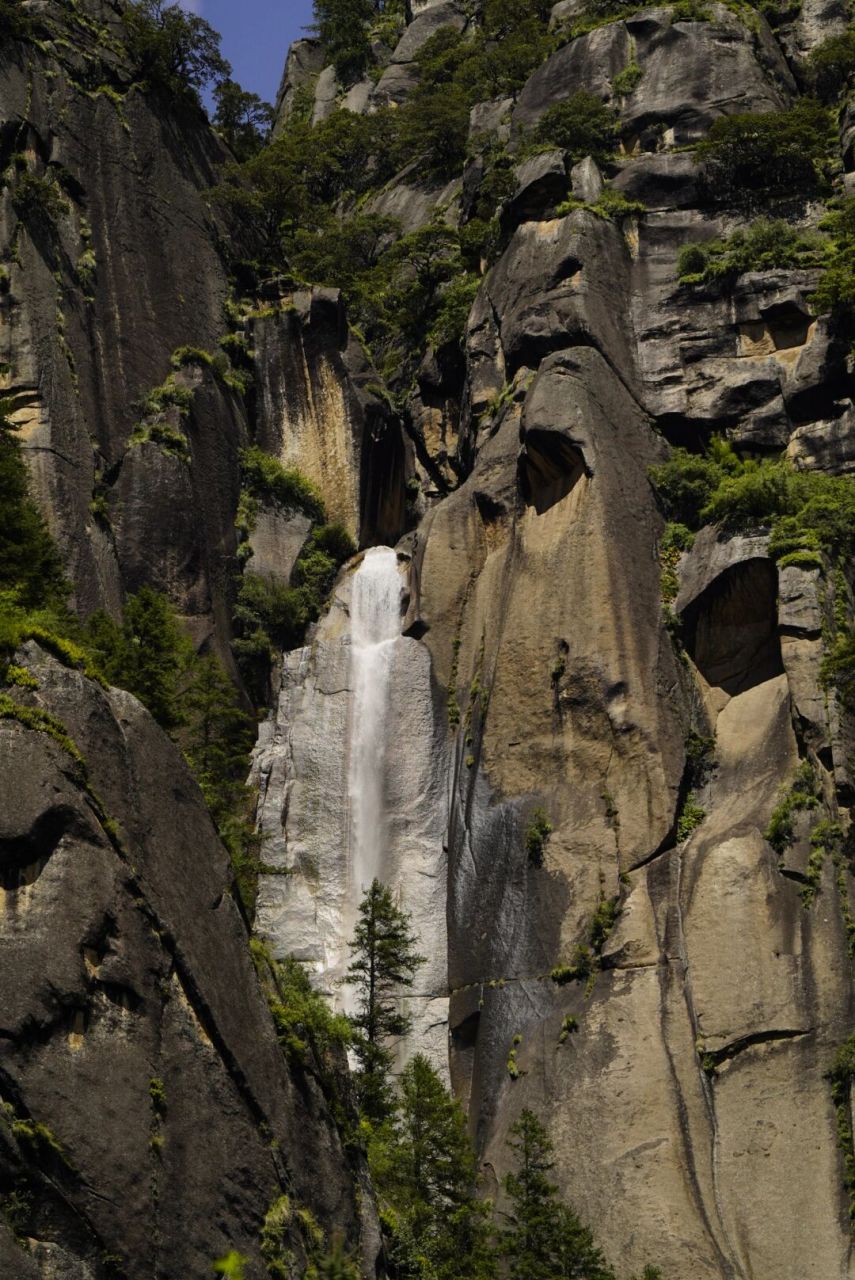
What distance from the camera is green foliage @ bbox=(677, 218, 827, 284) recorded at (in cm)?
4766

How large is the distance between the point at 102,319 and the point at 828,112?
24822 mm

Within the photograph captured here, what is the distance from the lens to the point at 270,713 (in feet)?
153

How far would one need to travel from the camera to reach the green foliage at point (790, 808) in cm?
3525

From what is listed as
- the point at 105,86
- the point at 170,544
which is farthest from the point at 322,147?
the point at 170,544

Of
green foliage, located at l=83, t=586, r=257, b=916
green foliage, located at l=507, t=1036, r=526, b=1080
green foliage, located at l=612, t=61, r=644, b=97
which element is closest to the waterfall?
green foliage, located at l=83, t=586, r=257, b=916

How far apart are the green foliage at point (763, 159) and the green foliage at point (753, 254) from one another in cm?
205

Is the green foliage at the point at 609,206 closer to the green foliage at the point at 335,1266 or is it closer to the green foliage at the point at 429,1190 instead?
the green foliage at the point at 429,1190

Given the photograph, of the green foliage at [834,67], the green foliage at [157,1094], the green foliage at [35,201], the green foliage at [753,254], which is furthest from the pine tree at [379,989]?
the green foliage at [834,67]

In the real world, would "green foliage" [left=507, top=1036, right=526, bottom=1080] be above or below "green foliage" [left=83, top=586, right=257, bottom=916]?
below

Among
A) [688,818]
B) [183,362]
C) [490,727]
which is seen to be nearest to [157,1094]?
[688,818]

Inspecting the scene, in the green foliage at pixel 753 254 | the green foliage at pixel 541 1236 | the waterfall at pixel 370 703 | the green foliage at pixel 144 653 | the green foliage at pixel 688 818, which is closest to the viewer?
the green foliage at pixel 541 1236

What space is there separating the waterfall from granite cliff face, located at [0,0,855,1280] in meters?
0.21

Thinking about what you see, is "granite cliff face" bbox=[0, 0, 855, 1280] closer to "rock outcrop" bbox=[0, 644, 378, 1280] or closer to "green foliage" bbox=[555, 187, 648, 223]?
"rock outcrop" bbox=[0, 644, 378, 1280]

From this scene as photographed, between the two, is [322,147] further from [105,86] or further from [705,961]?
[705,961]
